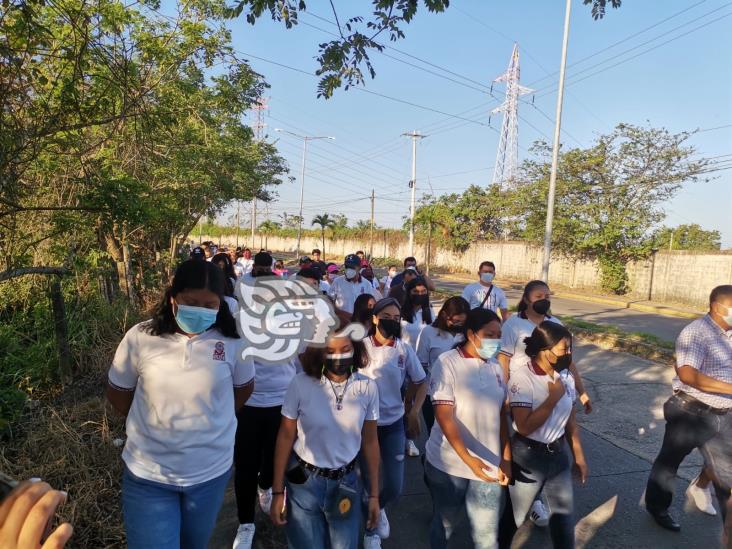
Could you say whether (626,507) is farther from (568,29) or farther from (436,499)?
(568,29)

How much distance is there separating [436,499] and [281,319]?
2770 mm

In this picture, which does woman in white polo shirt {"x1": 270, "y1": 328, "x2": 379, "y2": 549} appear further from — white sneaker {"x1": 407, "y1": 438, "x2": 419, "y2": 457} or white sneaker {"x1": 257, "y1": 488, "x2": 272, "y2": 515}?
white sneaker {"x1": 407, "y1": 438, "x2": 419, "y2": 457}

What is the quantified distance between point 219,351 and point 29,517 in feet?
4.03

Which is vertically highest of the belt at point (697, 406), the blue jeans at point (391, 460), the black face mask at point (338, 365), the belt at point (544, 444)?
the black face mask at point (338, 365)

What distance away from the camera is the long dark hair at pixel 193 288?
2.07m

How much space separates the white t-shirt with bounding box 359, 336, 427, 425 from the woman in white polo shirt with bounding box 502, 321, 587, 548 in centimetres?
82

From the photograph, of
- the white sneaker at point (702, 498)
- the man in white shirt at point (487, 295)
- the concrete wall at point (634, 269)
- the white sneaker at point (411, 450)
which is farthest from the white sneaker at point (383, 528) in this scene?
the concrete wall at point (634, 269)

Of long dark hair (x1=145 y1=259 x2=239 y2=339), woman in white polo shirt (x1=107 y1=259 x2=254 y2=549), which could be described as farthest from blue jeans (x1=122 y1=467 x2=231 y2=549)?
long dark hair (x1=145 y1=259 x2=239 y2=339)

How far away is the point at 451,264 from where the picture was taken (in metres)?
35.4

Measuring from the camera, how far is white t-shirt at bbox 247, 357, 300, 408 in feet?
10.2

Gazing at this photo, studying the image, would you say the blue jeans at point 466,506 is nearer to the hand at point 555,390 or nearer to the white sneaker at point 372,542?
the white sneaker at point 372,542

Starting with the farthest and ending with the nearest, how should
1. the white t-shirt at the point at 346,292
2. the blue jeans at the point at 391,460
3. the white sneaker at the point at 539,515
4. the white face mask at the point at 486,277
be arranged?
the white t-shirt at the point at 346,292 → the white face mask at the point at 486,277 → the white sneaker at the point at 539,515 → the blue jeans at the point at 391,460

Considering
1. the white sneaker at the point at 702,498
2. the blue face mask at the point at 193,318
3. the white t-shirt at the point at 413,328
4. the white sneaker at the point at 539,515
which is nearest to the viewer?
the blue face mask at the point at 193,318

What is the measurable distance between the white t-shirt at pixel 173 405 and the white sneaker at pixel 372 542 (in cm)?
132
